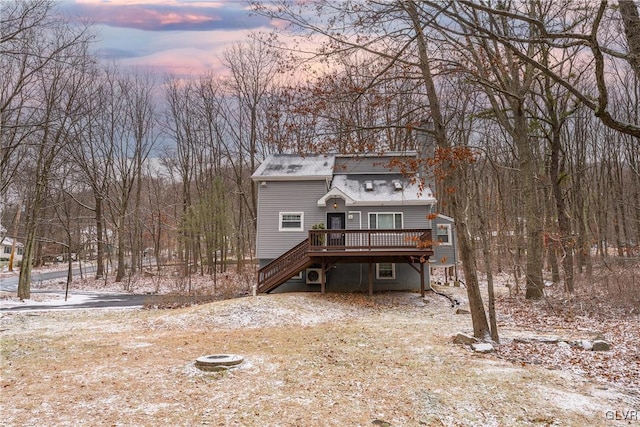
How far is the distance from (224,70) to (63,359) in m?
26.5

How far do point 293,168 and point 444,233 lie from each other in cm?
902

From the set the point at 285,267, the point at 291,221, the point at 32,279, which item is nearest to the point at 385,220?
the point at 291,221

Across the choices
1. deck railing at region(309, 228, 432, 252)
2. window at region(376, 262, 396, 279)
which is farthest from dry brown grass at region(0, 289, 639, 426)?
window at region(376, 262, 396, 279)

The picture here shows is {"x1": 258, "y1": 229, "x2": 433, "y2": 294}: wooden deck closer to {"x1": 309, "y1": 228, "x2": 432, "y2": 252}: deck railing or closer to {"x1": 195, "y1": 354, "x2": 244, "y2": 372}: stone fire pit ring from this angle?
{"x1": 309, "y1": 228, "x2": 432, "y2": 252}: deck railing

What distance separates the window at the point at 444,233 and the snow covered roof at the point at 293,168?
6928 mm

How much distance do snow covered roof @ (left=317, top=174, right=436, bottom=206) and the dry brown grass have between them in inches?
317

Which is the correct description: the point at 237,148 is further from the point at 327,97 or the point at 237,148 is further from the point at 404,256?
the point at 327,97

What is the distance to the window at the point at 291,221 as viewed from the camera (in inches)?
792

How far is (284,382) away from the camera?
22.6 feet

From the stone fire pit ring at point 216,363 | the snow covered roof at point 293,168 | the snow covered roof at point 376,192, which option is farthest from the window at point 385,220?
the stone fire pit ring at point 216,363

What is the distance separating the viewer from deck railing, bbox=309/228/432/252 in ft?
56.6

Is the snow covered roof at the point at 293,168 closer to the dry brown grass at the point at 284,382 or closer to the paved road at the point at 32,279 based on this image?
the dry brown grass at the point at 284,382

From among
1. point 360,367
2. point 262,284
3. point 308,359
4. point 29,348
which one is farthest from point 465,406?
point 262,284

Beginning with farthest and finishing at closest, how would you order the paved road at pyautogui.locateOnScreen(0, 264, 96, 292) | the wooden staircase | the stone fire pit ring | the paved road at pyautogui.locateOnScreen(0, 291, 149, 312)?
the paved road at pyautogui.locateOnScreen(0, 264, 96, 292), the wooden staircase, the paved road at pyautogui.locateOnScreen(0, 291, 149, 312), the stone fire pit ring
